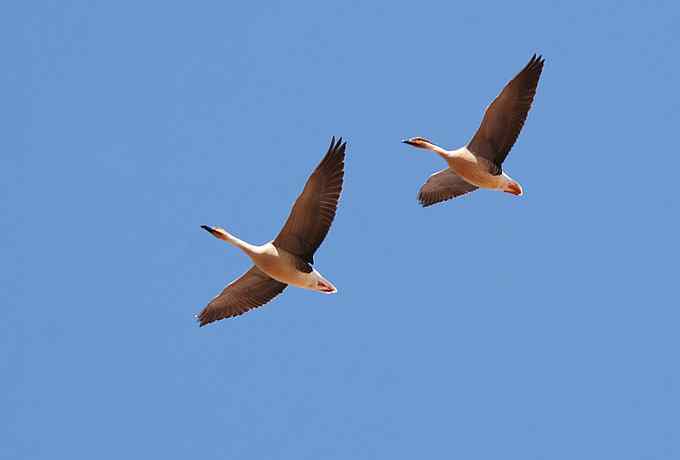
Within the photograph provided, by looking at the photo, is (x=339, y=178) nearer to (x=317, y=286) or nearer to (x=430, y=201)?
(x=317, y=286)

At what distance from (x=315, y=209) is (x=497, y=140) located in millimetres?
4772

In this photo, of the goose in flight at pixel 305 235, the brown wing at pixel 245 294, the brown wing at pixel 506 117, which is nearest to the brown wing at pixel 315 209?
the goose in flight at pixel 305 235

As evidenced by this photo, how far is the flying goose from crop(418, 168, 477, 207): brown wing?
5.12ft

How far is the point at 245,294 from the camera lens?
75.4 feet

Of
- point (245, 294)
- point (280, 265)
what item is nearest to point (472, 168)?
point (280, 265)

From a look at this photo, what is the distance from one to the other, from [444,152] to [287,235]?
4.11 meters

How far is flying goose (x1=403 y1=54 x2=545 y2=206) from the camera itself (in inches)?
915

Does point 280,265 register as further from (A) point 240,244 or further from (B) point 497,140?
(B) point 497,140

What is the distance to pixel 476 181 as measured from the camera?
2417cm

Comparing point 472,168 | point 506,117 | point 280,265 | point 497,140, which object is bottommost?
point 280,265

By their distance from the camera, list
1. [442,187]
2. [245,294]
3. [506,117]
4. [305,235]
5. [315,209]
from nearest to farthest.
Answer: [315,209] → [305,235] → [245,294] → [506,117] → [442,187]

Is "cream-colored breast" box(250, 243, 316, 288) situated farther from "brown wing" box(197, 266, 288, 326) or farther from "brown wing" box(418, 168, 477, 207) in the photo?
"brown wing" box(418, 168, 477, 207)

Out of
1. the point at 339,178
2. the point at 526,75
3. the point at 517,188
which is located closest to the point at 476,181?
the point at 517,188

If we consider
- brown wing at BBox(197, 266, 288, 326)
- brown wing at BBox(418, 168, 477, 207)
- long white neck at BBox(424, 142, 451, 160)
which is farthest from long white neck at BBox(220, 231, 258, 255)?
brown wing at BBox(418, 168, 477, 207)
